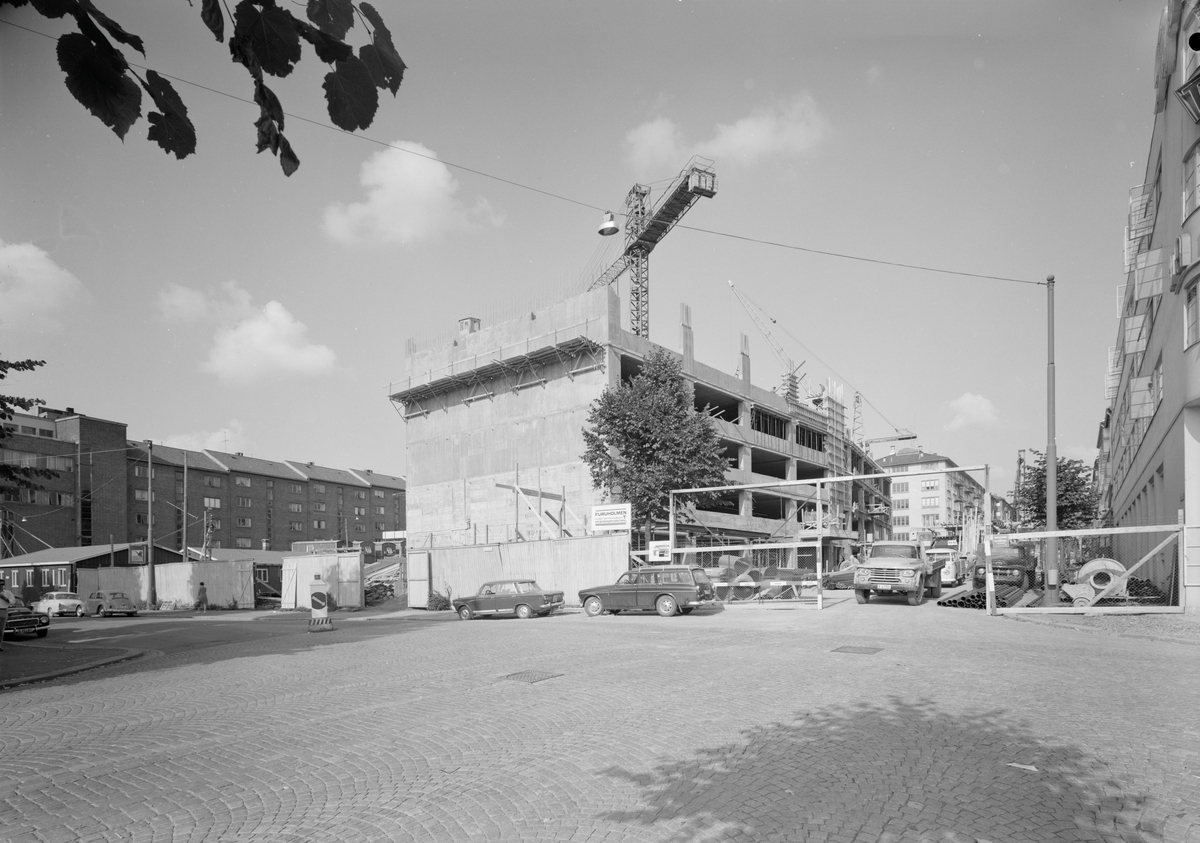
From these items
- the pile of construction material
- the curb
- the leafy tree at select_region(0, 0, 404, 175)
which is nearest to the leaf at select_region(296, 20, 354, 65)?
the leafy tree at select_region(0, 0, 404, 175)

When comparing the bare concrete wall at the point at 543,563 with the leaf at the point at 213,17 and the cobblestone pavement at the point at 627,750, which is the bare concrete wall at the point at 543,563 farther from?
the leaf at the point at 213,17

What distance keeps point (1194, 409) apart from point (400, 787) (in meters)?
22.3

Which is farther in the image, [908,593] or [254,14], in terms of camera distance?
[908,593]

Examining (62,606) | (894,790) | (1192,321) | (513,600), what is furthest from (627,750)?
(62,606)

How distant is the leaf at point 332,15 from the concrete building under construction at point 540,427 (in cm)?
3824

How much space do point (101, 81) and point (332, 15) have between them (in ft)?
2.54

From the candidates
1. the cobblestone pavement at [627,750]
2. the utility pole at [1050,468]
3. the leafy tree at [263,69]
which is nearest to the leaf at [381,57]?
the leafy tree at [263,69]

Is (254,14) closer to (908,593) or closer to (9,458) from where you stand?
(908,593)

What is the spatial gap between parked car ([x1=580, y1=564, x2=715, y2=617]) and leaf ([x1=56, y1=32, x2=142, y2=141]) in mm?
22395

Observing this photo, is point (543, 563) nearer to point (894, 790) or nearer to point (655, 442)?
point (655, 442)

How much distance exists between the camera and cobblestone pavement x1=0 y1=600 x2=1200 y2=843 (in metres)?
5.18

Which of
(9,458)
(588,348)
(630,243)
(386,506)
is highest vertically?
(630,243)

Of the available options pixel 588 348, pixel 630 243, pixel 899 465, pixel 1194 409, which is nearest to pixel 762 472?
pixel 630 243

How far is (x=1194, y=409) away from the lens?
2073 centimetres
